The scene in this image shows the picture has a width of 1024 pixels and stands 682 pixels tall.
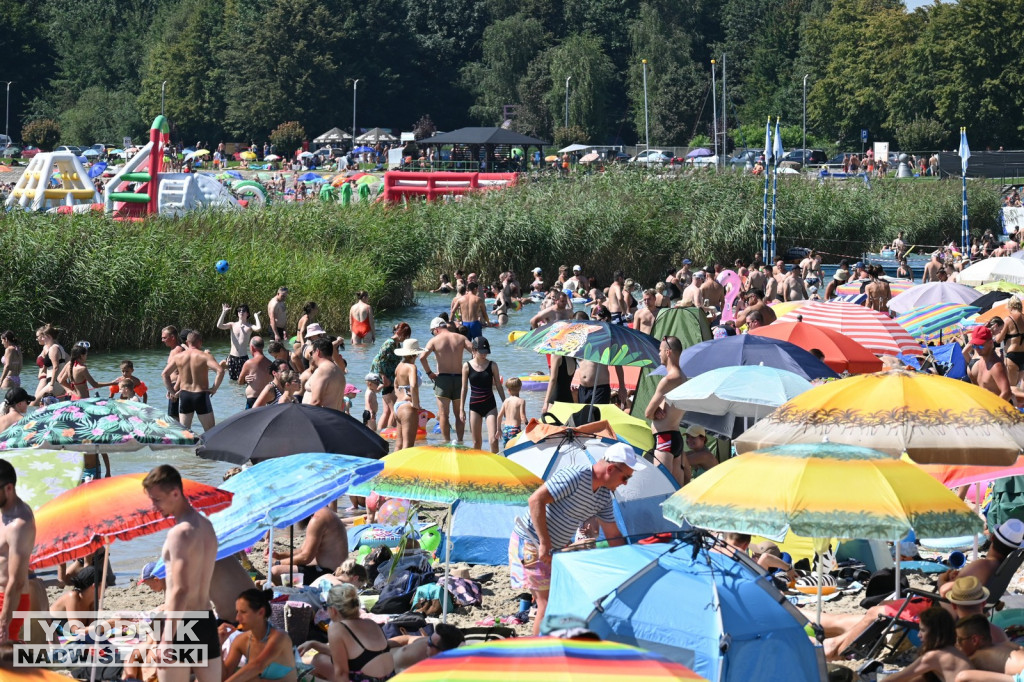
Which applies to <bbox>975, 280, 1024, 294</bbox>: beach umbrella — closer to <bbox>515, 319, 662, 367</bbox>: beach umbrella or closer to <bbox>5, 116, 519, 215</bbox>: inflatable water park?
<bbox>515, 319, 662, 367</bbox>: beach umbrella

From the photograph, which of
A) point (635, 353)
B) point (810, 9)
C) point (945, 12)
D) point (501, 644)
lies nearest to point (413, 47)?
point (810, 9)

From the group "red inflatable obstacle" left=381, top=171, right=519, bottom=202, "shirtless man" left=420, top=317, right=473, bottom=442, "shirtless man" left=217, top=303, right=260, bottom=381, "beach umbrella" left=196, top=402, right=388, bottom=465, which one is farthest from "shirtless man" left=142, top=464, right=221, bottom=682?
"red inflatable obstacle" left=381, top=171, right=519, bottom=202

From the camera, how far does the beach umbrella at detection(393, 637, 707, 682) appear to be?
4.16 m

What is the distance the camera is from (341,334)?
910 inches

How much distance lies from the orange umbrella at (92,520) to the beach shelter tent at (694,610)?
2.11 meters

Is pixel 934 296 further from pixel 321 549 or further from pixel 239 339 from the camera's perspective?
pixel 321 549

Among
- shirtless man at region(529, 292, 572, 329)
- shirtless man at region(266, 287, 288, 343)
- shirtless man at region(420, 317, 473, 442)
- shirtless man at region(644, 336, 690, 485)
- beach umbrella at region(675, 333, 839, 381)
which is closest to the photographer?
shirtless man at region(644, 336, 690, 485)

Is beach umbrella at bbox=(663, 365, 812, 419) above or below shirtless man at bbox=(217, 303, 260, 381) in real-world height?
Result: above

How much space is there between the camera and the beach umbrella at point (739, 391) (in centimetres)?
973

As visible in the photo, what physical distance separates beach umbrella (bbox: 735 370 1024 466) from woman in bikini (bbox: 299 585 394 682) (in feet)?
8.41

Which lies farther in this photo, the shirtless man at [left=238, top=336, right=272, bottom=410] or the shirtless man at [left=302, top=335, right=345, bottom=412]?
the shirtless man at [left=238, top=336, right=272, bottom=410]

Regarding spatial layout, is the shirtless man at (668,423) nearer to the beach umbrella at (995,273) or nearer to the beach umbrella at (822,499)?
the beach umbrella at (822,499)

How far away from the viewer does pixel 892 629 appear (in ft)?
24.1

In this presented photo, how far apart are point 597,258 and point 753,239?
4.27 metres
